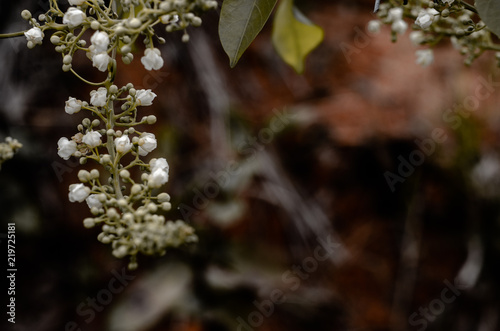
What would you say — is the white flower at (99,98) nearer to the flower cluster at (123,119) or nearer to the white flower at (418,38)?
the flower cluster at (123,119)

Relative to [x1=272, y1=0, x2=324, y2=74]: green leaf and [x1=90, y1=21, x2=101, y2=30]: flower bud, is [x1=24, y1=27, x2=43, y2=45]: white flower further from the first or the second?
[x1=272, y1=0, x2=324, y2=74]: green leaf

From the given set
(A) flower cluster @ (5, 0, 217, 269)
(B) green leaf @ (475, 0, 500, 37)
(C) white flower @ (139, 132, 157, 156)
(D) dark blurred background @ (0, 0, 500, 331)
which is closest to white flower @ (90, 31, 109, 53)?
(A) flower cluster @ (5, 0, 217, 269)

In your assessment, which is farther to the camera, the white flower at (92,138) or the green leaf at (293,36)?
the green leaf at (293,36)

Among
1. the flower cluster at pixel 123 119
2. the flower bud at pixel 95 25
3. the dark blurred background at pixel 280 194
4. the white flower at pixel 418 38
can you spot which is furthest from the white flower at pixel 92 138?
the dark blurred background at pixel 280 194

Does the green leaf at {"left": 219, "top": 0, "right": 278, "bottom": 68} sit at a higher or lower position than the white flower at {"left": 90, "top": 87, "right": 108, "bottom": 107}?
higher

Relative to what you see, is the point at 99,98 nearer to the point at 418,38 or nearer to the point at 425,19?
the point at 425,19

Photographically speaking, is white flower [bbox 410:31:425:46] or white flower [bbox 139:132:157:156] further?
white flower [bbox 410:31:425:46]
